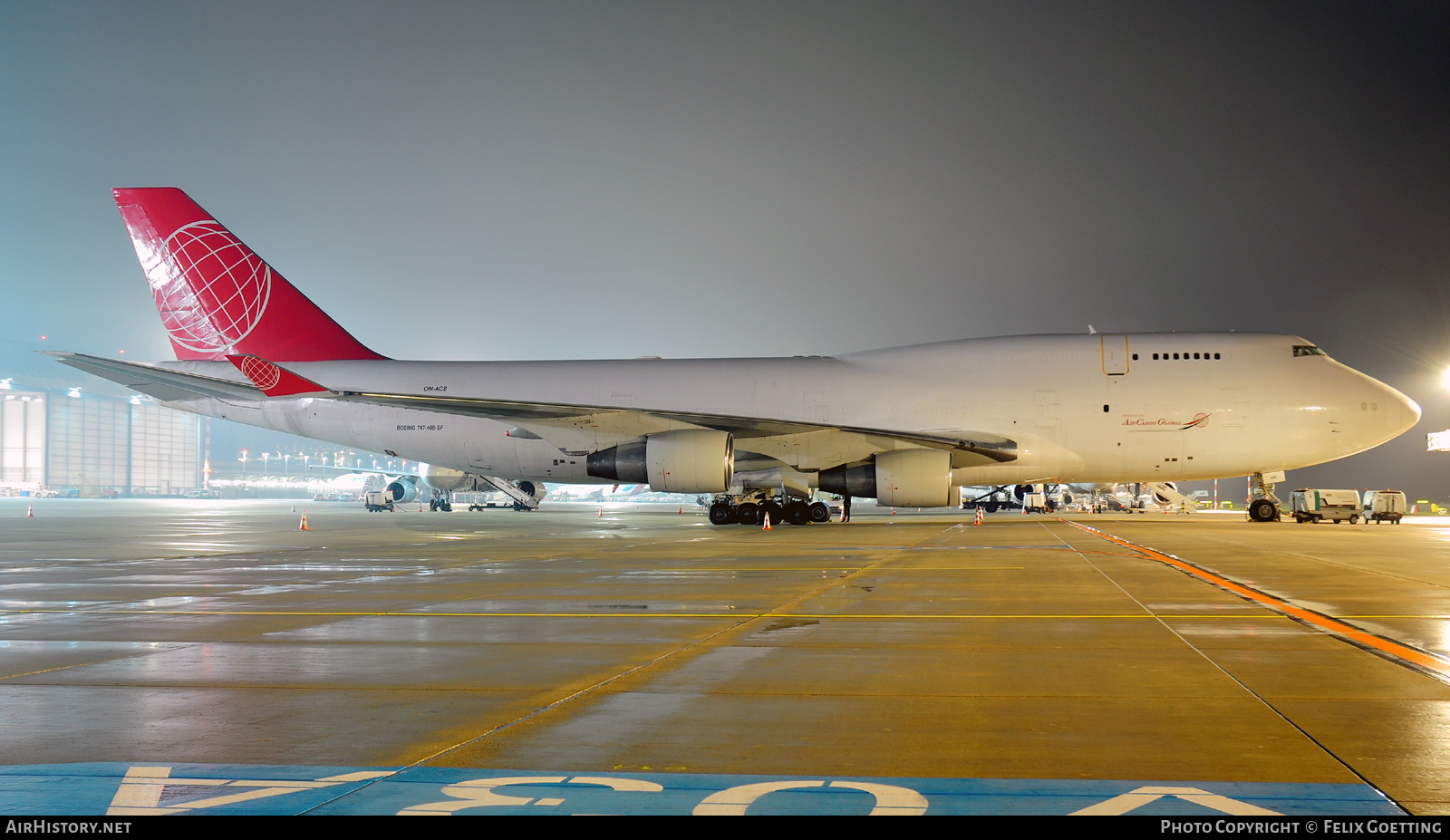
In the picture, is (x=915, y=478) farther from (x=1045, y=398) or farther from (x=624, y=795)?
(x=624, y=795)

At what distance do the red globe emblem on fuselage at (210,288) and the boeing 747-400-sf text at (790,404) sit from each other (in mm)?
53

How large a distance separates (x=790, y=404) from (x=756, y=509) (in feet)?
11.8

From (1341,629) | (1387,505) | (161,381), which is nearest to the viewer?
(1341,629)

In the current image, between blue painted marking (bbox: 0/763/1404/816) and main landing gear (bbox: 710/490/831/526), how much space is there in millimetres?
23761

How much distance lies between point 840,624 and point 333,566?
9.60 meters

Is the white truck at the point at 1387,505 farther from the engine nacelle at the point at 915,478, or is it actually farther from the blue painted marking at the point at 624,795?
the blue painted marking at the point at 624,795

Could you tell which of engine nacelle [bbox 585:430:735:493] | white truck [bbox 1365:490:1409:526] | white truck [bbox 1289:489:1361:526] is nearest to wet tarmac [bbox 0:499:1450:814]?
engine nacelle [bbox 585:430:735:493]

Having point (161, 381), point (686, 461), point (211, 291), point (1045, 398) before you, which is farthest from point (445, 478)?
point (1045, 398)

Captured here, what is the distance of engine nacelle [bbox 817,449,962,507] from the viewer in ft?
75.1

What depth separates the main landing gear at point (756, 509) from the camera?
27.7 metres

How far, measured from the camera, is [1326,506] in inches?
1216

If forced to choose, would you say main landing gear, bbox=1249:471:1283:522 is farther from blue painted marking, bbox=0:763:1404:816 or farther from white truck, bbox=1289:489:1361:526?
blue painted marking, bbox=0:763:1404:816
